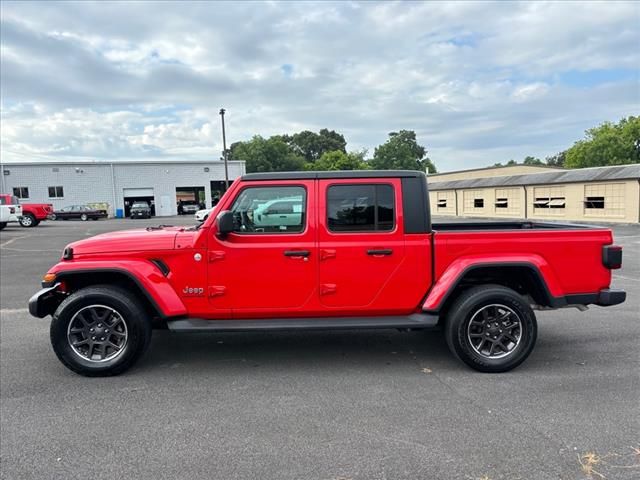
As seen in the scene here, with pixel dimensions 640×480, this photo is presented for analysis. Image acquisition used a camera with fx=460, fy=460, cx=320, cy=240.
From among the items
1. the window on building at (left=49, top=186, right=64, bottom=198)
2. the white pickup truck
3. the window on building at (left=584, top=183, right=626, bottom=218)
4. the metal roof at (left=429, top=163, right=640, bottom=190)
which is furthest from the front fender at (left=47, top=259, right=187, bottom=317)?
the window on building at (left=49, top=186, right=64, bottom=198)

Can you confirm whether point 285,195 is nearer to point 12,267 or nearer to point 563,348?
point 563,348

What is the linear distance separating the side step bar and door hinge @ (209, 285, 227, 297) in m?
0.28

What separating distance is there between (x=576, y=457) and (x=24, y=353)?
5278 millimetres

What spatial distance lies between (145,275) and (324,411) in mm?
2049

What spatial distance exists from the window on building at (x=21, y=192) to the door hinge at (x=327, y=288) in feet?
161

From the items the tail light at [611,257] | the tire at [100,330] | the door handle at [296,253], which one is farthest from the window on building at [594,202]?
the tire at [100,330]

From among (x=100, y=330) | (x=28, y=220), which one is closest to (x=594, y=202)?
(x=100, y=330)

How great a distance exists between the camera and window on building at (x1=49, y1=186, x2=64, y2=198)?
147ft

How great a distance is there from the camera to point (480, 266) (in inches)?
168

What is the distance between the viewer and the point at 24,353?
16.4ft

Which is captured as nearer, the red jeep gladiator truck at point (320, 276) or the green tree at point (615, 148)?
the red jeep gladiator truck at point (320, 276)

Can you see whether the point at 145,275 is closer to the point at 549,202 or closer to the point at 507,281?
the point at 507,281

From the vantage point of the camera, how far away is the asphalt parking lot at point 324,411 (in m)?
2.88

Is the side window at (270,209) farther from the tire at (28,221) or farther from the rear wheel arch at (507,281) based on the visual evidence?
the tire at (28,221)
